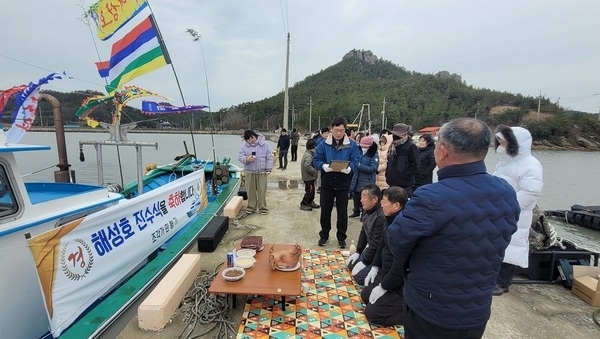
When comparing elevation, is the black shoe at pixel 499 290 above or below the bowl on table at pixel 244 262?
below

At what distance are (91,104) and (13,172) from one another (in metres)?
1.52

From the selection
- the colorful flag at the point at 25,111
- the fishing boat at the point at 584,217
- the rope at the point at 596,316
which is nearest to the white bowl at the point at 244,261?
the colorful flag at the point at 25,111

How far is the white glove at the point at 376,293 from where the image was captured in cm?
236

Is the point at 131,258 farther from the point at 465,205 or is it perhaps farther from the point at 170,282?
the point at 465,205

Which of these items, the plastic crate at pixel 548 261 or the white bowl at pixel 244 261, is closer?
the white bowl at pixel 244 261

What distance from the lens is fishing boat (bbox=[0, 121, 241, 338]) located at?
2.16m

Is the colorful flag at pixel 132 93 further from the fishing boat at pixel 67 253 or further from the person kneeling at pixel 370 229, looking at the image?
the person kneeling at pixel 370 229

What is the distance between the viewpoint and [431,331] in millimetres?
1457

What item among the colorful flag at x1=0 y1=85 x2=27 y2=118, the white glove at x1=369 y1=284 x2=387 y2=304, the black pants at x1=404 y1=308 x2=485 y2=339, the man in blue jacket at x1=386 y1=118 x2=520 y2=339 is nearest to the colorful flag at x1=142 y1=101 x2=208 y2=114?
the colorful flag at x1=0 y1=85 x2=27 y2=118

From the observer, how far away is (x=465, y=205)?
130cm

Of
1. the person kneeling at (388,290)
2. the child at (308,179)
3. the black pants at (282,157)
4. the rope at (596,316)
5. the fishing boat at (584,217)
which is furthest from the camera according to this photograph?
the black pants at (282,157)

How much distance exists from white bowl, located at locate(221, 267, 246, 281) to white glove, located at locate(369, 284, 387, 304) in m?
1.12

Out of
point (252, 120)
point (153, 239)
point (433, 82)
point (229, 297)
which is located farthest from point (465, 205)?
point (433, 82)

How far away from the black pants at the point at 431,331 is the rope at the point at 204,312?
4.90 ft
